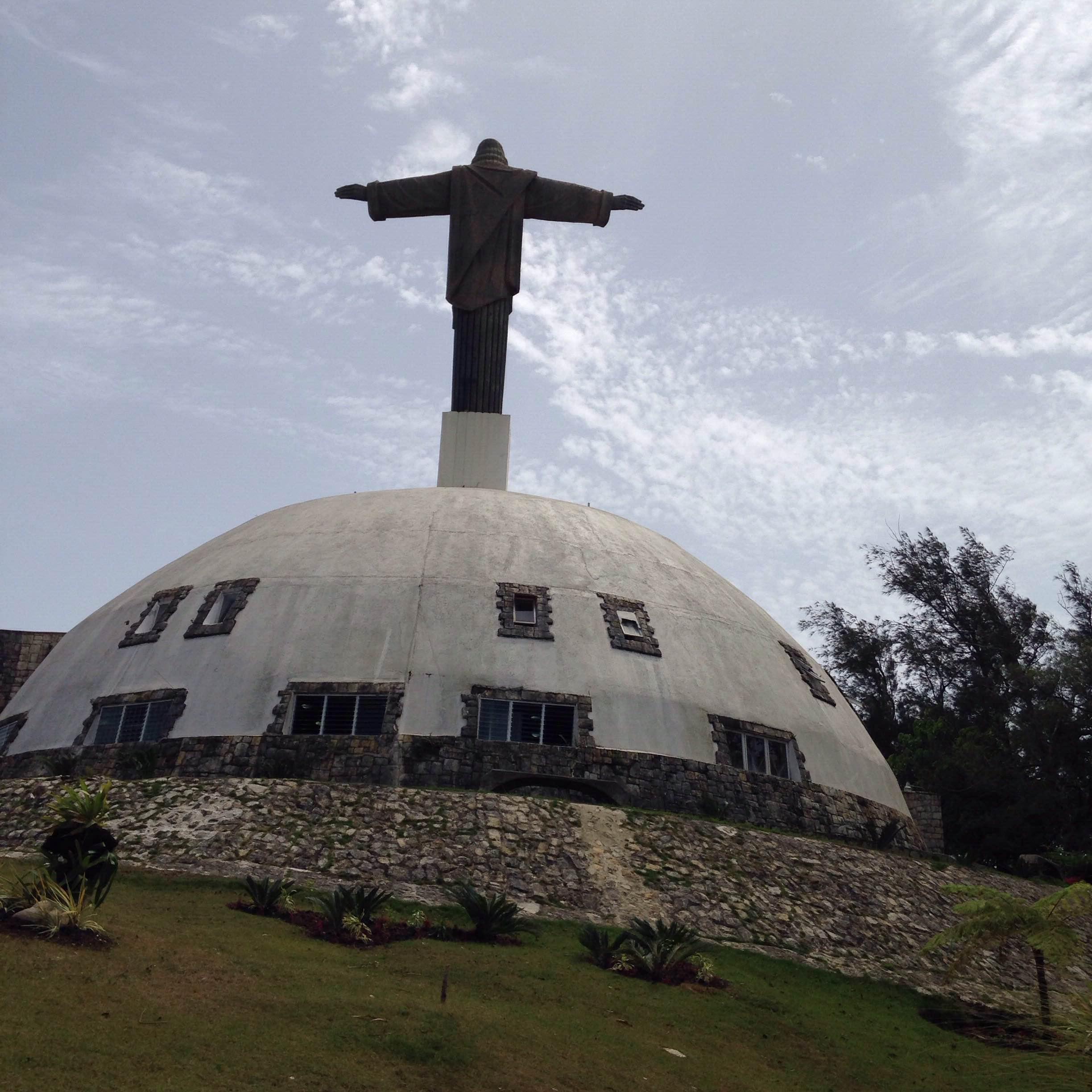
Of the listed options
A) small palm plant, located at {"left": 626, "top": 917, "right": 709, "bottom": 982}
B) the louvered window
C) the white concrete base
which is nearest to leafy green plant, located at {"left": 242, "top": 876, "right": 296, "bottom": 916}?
small palm plant, located at {"left": 626, "top": 917, "right": 709, "bottom": 982}

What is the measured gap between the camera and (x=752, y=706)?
33.1m

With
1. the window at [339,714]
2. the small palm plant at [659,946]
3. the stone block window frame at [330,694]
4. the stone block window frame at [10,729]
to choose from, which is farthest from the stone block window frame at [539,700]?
the stone block window frame at [10,729]

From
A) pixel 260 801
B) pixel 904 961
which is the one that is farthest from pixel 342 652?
pixel 904 961

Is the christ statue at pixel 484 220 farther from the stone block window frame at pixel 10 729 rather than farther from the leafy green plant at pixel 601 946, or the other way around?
the leafy green plant at pixel 601 946

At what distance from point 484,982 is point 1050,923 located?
893cm

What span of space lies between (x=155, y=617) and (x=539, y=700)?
12.2m

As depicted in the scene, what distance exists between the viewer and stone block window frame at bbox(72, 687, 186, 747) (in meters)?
30.9

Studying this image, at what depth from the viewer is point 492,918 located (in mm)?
20938

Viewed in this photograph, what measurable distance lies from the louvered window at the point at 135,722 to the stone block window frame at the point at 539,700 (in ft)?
25.4

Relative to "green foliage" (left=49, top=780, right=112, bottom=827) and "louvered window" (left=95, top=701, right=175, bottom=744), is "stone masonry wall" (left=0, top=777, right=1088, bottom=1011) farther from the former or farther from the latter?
"green foliage" (left=49, top=780, right=112, bottom=827)

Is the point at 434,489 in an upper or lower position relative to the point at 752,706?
upper

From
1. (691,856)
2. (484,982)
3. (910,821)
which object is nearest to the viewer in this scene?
(484,982)

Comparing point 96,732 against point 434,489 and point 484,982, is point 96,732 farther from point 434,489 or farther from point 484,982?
point 484,982

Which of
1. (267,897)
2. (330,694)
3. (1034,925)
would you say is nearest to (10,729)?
(330,694)
